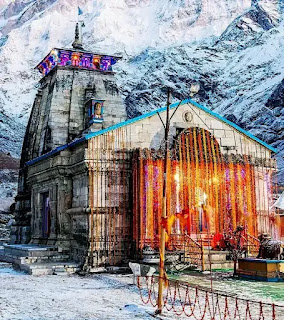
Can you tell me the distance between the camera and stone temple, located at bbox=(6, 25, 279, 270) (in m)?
19.0

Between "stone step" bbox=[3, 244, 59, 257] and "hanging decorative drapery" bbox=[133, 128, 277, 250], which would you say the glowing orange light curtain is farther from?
"stone step" bbox=[3, 244, 59, 257]

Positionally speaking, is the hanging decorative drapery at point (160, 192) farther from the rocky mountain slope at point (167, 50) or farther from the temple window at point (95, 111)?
the rocky mountain slope at point (167, 50)

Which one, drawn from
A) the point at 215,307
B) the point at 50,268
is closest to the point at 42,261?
the point at 50,268

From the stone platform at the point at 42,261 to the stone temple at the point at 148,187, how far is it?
1.18ft

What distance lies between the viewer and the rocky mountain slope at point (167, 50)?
101m

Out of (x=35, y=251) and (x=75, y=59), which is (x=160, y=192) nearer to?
(x=35, y=251)

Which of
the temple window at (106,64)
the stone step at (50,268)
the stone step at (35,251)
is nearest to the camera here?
the stone step at (50,268)

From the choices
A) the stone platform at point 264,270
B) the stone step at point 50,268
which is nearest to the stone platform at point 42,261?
the stone step at point 50,268

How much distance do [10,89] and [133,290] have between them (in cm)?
11390

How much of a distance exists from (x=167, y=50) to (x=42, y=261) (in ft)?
385

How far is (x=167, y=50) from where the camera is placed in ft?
431

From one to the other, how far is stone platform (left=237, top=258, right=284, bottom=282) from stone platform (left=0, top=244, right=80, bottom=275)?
6560 mm

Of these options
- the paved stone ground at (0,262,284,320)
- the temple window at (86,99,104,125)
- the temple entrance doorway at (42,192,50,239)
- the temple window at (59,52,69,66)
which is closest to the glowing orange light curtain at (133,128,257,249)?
the paved stone ground at (0,262,284,320)

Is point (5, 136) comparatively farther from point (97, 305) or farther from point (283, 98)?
point (97, 305)
